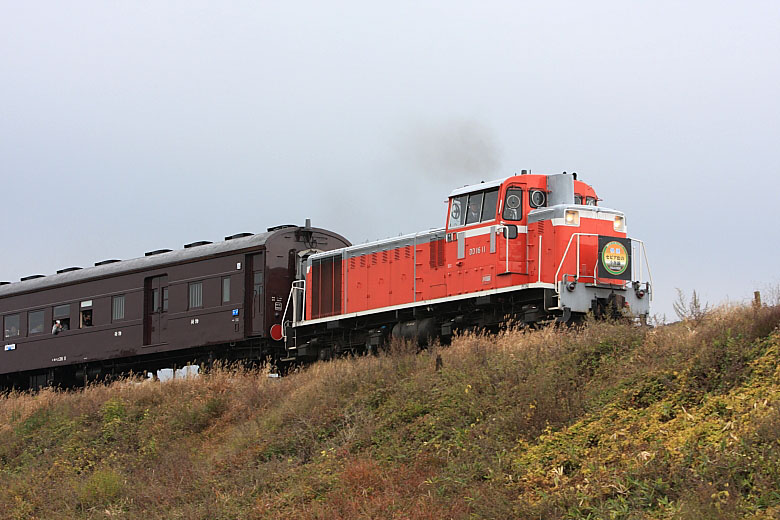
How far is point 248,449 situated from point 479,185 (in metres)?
7.59

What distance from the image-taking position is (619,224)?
19156 mm

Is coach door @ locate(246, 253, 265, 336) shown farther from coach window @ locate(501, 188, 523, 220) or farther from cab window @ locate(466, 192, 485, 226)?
coach window @ locate(501, 188, 523, 220)

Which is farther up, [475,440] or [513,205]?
[513,205]

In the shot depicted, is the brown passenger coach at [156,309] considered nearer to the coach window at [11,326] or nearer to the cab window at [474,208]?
the coach window at [11,326]

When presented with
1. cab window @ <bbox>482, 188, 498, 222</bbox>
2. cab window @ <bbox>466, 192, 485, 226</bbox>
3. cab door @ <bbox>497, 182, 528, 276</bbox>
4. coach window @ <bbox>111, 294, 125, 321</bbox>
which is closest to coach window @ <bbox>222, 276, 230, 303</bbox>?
coach window @ <bbox>111, 294, 125, 321</bbox>

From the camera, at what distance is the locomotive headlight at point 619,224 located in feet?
62.6

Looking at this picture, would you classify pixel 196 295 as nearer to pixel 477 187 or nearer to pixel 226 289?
pixel 226 289

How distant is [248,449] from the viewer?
1504cm

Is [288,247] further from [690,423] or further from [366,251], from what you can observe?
[690,423]

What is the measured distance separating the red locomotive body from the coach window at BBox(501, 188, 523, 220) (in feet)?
0.07

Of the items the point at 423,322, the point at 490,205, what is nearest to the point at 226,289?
the point at 423,322

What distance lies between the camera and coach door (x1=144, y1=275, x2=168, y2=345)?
1038 inches

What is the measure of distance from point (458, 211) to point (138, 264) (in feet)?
39.9

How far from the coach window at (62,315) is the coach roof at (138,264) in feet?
2.57
